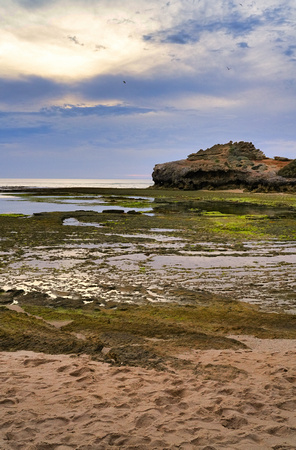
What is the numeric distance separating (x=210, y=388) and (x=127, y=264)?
289 inches

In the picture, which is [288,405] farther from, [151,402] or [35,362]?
[35,362]

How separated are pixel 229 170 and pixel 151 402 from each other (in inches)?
2982

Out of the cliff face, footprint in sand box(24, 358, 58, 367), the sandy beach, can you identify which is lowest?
the sandy beach

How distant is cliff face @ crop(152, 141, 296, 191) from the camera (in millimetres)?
68000

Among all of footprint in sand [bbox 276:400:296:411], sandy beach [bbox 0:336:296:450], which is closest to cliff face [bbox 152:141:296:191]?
sandy beach [bbox 0:336:296:450]

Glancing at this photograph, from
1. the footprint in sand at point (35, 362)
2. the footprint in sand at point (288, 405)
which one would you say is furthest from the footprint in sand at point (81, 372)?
the footprint in sand at point (288, 405)

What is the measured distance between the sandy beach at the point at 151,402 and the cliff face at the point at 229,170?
2539 inches

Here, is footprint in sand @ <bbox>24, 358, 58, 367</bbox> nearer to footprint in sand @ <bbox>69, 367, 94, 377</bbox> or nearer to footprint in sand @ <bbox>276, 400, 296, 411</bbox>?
footprint in sand @ <bbox>69, 367, 94, 377</bbox>

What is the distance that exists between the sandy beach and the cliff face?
64.5m

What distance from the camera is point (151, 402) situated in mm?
4387

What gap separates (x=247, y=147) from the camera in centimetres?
8412

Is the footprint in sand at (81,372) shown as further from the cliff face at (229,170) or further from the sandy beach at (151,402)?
the cliff face at (229,170)

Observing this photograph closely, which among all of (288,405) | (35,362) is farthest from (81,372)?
(288,405)

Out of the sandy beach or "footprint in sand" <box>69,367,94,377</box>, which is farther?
"footprint in sand" <box>69,367,94,377</box>
